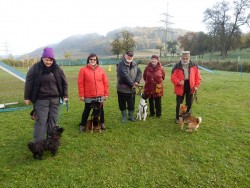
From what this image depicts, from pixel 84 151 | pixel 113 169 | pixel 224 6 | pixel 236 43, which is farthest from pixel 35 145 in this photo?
pixel 236 43

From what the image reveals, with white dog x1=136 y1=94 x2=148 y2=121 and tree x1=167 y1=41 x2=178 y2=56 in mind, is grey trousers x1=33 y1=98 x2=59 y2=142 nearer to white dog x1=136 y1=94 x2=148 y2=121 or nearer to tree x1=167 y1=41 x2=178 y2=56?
white dog x1=136 y1=94 x2=148 y2=121

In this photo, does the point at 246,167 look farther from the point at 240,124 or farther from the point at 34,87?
the point at 34,87

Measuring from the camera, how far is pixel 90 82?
17.6 feet

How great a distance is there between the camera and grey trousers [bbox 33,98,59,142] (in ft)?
14.2

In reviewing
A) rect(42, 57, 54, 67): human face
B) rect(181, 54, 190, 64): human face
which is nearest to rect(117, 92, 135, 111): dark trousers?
rect(181, 54, 190, 64): human face

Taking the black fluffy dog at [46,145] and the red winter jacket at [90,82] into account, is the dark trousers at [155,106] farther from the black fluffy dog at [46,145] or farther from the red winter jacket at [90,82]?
the black fluffy dog at [46,145]

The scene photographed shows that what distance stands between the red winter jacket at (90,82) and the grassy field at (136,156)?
1.03m

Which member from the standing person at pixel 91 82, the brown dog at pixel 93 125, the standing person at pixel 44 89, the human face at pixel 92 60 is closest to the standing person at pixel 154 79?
the standing person at pixel 91 82

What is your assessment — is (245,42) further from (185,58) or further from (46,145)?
(46,145)

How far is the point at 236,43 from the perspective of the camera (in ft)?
174

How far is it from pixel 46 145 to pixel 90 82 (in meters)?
1.79

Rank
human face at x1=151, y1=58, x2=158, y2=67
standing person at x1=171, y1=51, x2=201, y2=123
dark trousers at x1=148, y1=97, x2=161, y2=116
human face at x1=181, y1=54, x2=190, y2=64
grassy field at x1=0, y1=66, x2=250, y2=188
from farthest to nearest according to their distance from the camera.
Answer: dark trousers at x1=148, y1=97, x2=161, y2=116 < human face at x1=151, y1=58, x2=158, y2=67 < standing person at x1=171, y1=51, x2=201, y2=123 < human face at x1=181, y1=54, x2=190, y2=64 < grassy field at x1=0, y1=66, x2=250, y2=188

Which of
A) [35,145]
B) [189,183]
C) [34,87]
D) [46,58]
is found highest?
[46,58]

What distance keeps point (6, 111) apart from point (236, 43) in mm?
55600
